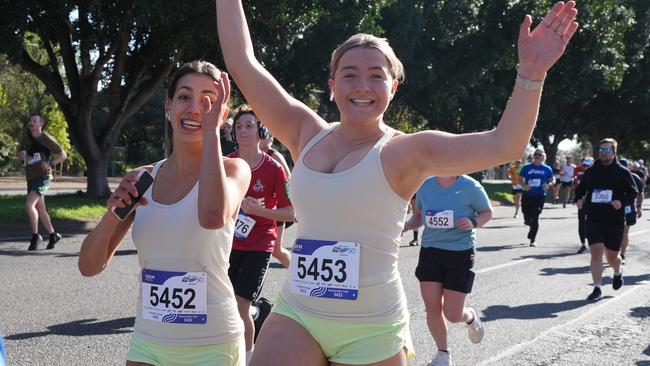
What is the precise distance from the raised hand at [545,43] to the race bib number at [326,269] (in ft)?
2.73

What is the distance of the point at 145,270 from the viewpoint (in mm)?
2816

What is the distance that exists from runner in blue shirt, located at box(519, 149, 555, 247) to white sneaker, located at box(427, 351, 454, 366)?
957cm

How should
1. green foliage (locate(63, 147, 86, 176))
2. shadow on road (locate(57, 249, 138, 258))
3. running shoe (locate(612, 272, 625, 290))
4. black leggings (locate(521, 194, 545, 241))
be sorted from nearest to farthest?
running shoe (locate(612, 272, 625, 290)) < shadow on road (locate(57, 249, 138, 258)) < black leggings (locate(521, 194, 545, 241)) < green foliage (locate(63, 147, 86, 176))

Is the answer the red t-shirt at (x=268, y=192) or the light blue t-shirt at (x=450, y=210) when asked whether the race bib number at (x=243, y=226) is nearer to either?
the red t-shirt at (x=268, y=192)

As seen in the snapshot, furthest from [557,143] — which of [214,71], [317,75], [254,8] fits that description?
[214,71]

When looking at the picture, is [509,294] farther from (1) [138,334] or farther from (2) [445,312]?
(1) [138,334]

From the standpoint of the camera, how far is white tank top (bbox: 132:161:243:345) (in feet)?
8.79

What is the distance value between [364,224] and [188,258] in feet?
2.29

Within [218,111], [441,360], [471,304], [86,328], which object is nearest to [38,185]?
[86,328]

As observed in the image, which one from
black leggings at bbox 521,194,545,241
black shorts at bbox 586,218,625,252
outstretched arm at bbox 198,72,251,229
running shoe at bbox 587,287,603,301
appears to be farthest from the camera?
black leggings at bbox 521,194,545,241

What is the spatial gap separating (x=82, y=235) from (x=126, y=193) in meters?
11.5

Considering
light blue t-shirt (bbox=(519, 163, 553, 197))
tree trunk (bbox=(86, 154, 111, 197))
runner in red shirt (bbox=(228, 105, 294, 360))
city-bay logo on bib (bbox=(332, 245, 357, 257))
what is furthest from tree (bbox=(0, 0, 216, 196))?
city-bay logo on bib (bbox=(332, 245, 357, 257))

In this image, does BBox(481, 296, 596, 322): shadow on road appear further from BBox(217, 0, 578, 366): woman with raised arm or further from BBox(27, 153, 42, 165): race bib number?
BBox(27, 153, 42, 165): race bib number

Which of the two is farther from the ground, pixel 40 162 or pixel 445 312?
pixel 40 162
